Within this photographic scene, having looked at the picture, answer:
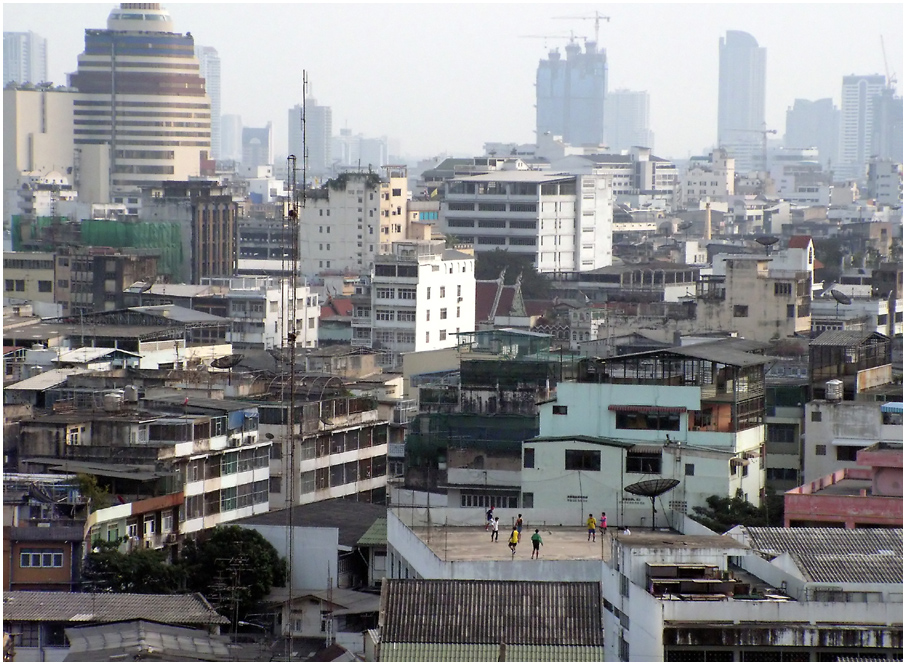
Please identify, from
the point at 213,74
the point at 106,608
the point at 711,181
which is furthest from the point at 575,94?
the point at 106,608

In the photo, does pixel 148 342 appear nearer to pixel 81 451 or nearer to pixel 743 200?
pixel 81 451

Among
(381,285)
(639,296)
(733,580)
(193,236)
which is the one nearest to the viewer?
(733,580)

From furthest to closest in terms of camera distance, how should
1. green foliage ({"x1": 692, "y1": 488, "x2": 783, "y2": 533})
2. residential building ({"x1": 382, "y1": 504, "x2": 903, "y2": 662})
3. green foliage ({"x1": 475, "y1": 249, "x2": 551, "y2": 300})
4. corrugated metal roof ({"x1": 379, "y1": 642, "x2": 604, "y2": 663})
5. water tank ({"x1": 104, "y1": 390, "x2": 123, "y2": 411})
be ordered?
green foliage ({"x1": 475, "y1": 249, "x2": 551, "y2": 300})
water tank ({"x1": 104, "y1": 390, "x2": 123, "y2": 411})
green foliage ({"x1": 692, "y1": 488, "x2": 783, "y2": 533})
corrugated metal roof ({"x1": 379, "y1": 642, "x2": 604, "y2": 663})
residential building ({"x1": 382, "y1": 504, "x2": 903, "y2": 662})

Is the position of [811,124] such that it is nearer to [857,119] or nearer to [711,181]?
[857,119]

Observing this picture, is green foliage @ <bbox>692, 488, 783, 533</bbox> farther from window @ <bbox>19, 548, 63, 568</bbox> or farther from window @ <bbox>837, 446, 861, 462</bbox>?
window @ <bbox>19, 548, 63, 568</bbox>

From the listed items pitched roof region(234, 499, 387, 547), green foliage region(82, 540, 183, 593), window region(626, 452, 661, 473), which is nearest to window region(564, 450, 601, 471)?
window region(626, 452, 661, 473)

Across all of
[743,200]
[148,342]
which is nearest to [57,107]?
[743,200]
